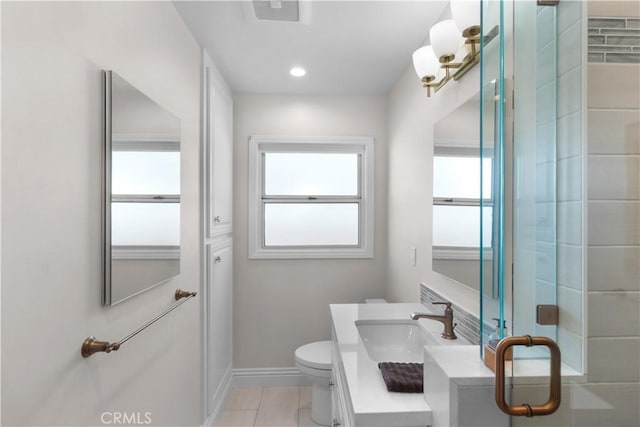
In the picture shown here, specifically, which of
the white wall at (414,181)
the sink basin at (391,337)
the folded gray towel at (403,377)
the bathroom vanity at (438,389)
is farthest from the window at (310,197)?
the folded gray towel at (403,377)

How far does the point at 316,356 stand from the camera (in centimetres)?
229

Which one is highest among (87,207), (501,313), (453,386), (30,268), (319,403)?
(87,207)

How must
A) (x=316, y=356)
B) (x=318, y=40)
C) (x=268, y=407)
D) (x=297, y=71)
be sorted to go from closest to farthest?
(x=318, y=40) → (x=316, y=356) → (x=297, y=71) → (x=268, y=407)

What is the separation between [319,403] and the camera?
230cm

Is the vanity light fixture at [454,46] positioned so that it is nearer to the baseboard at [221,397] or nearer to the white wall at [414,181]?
the white wall at [414,181]

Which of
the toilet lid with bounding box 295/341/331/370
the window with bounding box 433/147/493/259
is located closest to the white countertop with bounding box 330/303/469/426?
the window with bounding box 433/147/493/259

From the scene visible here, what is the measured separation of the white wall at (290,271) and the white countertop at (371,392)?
120cm

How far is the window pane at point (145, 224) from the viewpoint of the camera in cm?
117

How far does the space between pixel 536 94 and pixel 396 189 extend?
5.92ft

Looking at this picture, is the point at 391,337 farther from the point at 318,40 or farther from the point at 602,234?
the point at 318,40

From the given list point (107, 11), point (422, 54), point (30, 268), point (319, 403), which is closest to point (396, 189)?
point (422, 54)

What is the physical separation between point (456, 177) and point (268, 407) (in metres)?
2.15

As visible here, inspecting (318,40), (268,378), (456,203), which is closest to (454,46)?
(456,203)

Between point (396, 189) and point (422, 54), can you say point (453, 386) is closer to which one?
point (422, 54)
